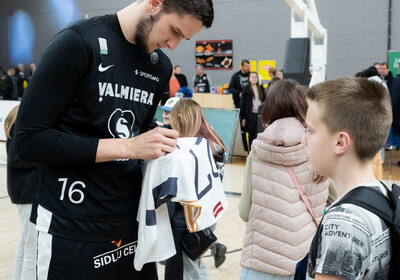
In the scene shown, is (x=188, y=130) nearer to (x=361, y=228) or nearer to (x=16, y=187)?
(x=16, y=187)

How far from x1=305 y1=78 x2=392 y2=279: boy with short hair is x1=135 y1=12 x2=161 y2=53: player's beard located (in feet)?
1.84

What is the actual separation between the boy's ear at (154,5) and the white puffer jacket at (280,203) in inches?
50.3

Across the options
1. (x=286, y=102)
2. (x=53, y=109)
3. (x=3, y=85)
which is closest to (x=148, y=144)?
(x=53, y=109)

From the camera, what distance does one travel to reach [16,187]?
3.50 meters

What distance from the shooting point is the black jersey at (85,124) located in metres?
1.53

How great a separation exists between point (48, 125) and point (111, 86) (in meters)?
0.24

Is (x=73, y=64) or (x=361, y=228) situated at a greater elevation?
(x=73, y=64)

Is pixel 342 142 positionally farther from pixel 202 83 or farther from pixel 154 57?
pixel 202 83

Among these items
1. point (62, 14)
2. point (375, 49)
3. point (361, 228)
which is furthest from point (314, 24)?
point (62, 14)

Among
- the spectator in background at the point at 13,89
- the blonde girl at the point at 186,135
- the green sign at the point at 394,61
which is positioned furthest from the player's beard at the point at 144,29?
the spectator in background at the point at 13,89

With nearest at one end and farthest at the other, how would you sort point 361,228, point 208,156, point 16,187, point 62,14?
point 361,228 → point 208,156 → point 16,187 → point 62,14

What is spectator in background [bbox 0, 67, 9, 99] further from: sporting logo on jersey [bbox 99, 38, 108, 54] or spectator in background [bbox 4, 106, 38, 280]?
sporting logo on jersey [bbox 99, 38, 108, 54]

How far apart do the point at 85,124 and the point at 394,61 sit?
12488 millimetres

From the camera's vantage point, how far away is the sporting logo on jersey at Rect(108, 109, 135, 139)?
1.67 meters
